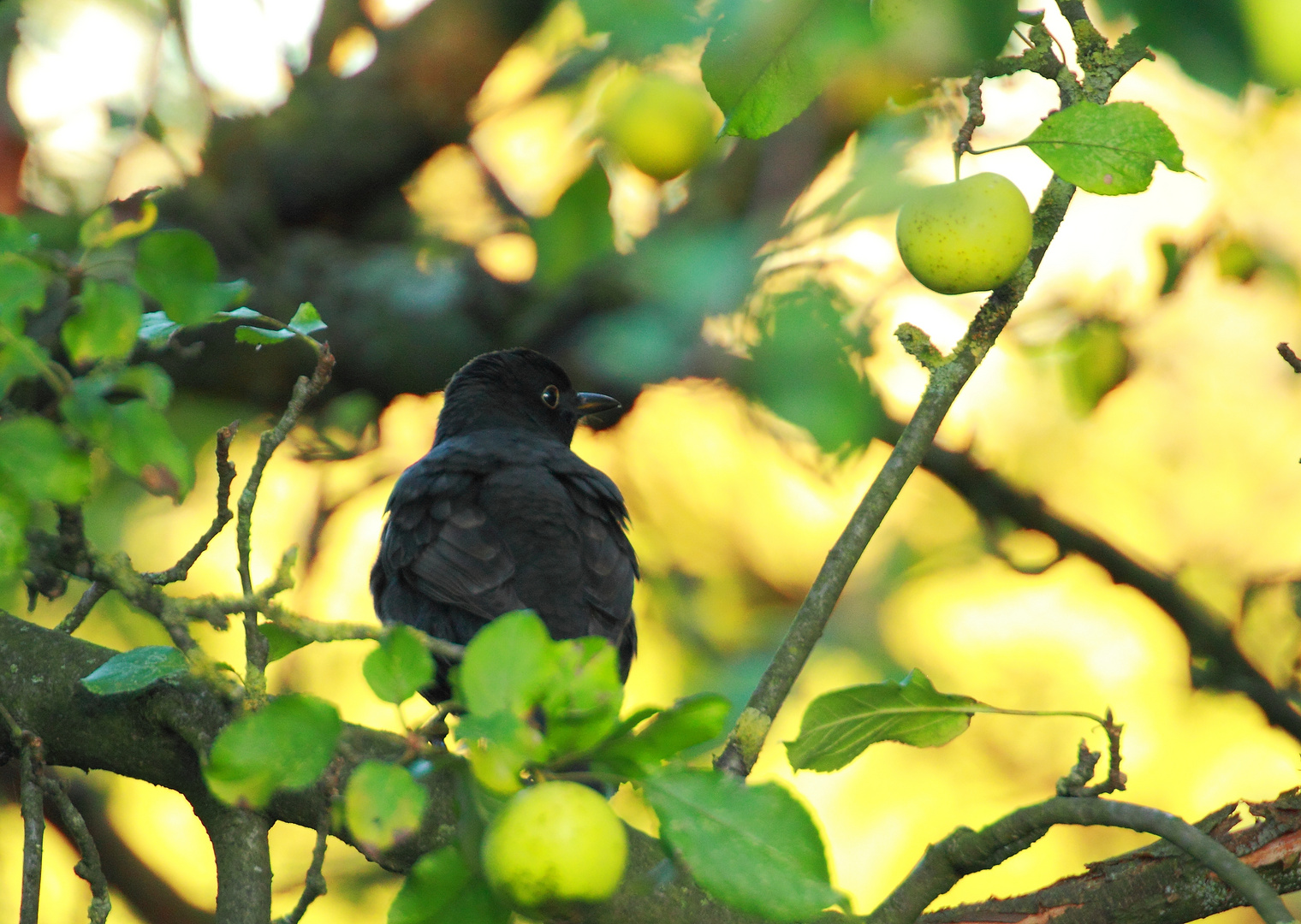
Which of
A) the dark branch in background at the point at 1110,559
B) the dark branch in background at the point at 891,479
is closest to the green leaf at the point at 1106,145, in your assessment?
the dark branch in background at the point at 891,479

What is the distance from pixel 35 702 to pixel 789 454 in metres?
2.61

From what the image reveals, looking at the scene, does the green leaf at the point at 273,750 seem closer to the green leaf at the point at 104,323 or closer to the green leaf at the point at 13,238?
the green leaf at the point at 104,323

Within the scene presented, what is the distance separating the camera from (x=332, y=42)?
16.7 feet

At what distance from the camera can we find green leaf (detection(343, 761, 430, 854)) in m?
1.09

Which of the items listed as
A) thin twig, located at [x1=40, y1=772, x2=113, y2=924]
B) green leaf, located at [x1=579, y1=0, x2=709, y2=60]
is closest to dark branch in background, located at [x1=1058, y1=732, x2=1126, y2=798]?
green leaf, located at [x1=579, y1=0, x2=709, y2=60]

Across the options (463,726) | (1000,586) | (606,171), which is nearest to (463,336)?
(1000,586)

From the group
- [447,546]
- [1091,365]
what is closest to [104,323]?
[447,546]

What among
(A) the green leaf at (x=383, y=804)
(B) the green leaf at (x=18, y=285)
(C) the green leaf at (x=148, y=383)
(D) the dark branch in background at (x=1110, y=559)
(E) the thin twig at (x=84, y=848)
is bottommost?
(A) the green leaf at (x=383, y=804)

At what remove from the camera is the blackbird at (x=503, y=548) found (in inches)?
141

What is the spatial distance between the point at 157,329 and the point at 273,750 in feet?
2.57

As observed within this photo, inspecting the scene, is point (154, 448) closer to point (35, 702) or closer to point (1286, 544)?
point (35, 702)

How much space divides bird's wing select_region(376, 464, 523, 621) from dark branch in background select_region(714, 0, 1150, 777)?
1.53m

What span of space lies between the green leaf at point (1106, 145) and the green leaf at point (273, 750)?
98 cm

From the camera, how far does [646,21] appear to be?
4.31 ft
